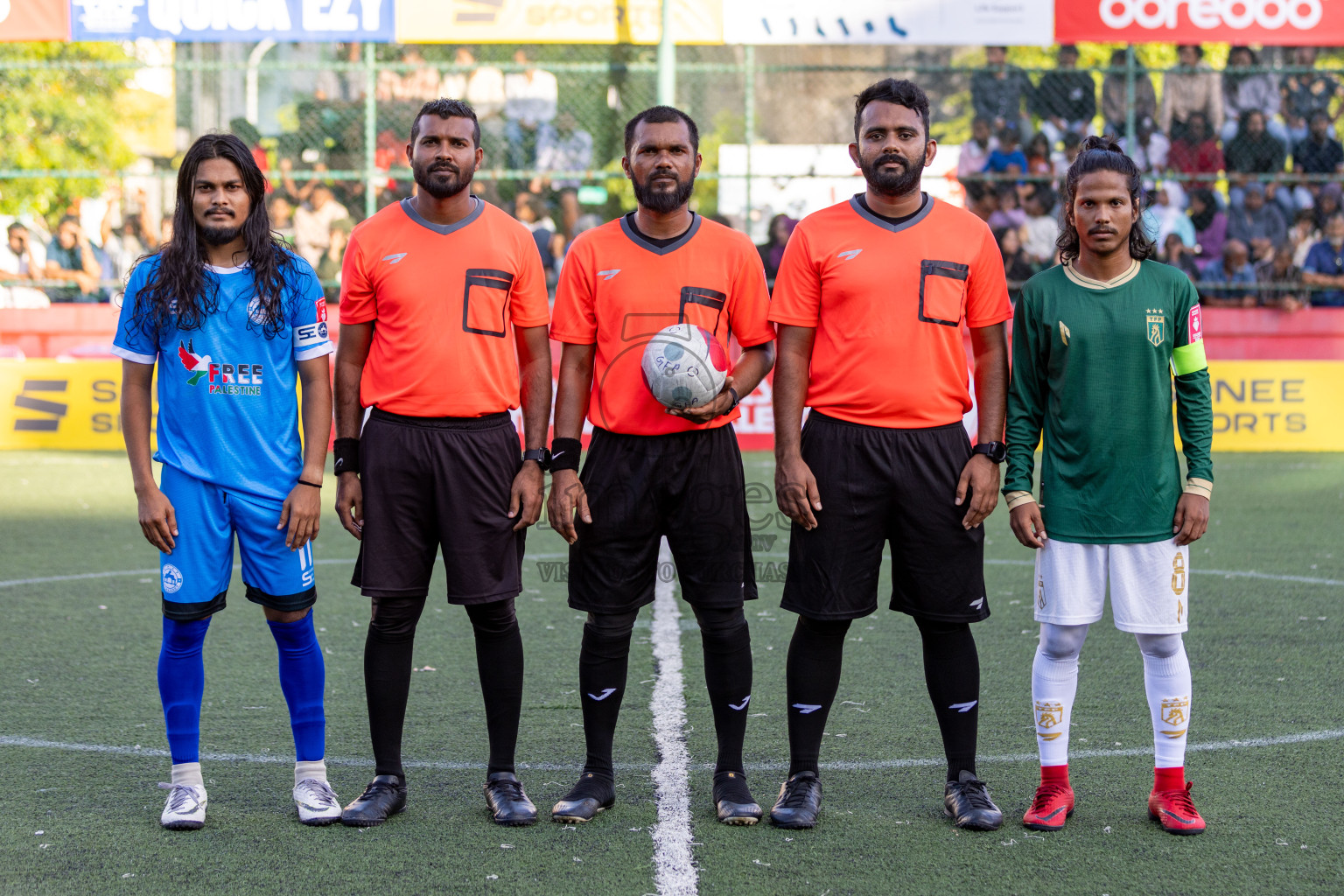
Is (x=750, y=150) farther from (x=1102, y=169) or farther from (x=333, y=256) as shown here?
(x=1102, y=169)

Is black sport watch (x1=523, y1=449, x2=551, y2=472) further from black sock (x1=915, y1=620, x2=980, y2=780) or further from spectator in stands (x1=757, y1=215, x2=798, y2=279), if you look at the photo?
spectator in stands (x1=757, y1=215, x2=798, y2=279)

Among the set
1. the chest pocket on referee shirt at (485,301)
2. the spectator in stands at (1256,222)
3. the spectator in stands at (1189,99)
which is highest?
the spectator in stands at (1189,99)

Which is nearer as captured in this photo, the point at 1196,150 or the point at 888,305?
the point at 888,305

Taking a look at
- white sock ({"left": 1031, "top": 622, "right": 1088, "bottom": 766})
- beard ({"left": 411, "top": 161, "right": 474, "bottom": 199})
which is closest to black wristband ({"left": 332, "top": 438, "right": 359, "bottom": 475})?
beard ({"left": 411, "top": 161, "right": 474, "bottom": 199})

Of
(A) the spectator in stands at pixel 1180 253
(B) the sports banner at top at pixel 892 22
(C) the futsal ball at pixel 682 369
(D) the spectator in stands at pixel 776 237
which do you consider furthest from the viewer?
(A) the spectator in stands at pixel 1180 253

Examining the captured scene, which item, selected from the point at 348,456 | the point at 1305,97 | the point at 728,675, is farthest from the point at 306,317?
the point at 1305,97

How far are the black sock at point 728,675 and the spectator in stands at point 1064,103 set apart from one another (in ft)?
45.5

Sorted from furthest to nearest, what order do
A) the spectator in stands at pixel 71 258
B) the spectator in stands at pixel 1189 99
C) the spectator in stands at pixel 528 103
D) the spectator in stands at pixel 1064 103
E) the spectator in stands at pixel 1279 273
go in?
the spectator in stands at pixel 528 103 < the spectator in stands at pixel 1064 103 < the spectator in stands at pixel 1189 99 < the spectator in stands at pixel 71 258 < the spectator in stands at pixel 1279 273

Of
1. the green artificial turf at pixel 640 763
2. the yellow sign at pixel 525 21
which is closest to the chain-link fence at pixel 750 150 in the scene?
the yellow sign at pixel 525 21

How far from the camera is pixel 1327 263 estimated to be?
16031 millimetres

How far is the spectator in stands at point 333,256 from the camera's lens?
643 inches

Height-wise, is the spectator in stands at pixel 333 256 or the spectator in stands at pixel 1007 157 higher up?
the spectator in stands at pixel 1007 157

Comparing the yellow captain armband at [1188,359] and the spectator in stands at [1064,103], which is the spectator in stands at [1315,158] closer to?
the spectator in stands at [1064,103]

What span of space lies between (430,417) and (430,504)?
0.26 m
